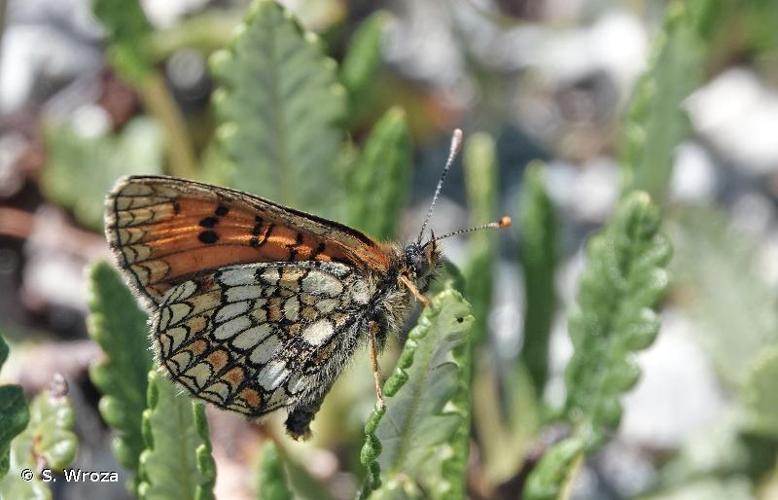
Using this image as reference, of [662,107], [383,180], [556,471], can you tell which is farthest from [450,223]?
[556,471]

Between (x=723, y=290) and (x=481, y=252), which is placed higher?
(x=723, y=290)

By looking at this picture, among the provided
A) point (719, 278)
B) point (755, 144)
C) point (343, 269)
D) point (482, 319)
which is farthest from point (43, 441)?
point (755, 144)

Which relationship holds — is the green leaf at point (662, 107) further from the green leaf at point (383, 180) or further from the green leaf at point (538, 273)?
the green leaf at point (383, 180)

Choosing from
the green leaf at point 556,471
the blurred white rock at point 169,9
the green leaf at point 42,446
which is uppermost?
the blurred white rock at point 169,9

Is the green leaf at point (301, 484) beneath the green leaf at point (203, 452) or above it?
above

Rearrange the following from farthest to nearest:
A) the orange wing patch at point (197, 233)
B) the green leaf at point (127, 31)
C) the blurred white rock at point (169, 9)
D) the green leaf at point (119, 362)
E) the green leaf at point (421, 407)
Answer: the blurred white rock at point (169, 9) < the green leaf at point (127, 31) < the green leaf at point (119, 362) < the orange wing patch at point (197, 233) < the green leaf at point (421, 407)

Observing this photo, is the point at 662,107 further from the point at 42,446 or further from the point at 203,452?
the point at 42,446

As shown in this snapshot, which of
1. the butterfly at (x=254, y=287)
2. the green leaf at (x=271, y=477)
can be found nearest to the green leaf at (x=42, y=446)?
the butterfly at (x=254, y=287)

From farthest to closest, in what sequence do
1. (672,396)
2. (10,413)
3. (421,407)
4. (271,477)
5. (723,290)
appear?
(672,396)
(723,290)
(271,477)
(421,407)
(10,413)
